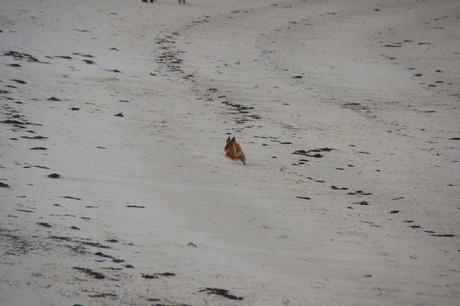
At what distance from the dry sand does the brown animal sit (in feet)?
0.25

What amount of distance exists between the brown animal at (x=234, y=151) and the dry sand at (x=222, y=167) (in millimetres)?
76

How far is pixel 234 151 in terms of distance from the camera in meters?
6.85

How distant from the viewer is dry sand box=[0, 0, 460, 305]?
4.09m

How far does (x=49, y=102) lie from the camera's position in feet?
28.2

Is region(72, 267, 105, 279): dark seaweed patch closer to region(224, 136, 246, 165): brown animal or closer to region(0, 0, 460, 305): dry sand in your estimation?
region(0, 0, 460, 305): dry sand

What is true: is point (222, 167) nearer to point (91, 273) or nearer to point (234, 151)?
point (234, 151)

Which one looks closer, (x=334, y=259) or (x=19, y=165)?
(x=334, y=259)

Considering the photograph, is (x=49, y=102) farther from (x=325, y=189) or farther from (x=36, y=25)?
(x=36, y=25)

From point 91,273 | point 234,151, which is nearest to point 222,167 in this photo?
point 234,151

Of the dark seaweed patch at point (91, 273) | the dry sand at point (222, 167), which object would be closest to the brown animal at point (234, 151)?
the dry sand at point (222, 167)

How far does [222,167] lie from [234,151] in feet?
0.75

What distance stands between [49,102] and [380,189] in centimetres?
424

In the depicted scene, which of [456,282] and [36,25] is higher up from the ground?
[36,25]

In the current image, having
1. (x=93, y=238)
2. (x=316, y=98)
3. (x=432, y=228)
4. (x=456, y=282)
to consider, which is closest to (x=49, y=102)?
(x=316, y=98)
